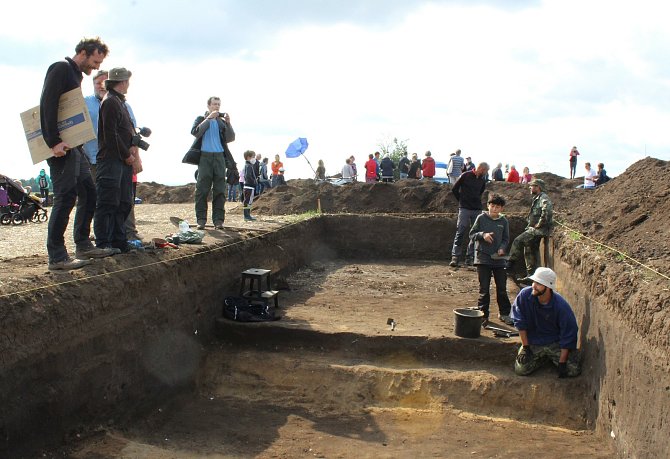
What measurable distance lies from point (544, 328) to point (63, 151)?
210 inches

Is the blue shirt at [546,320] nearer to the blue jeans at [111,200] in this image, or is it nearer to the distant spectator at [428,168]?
the blue jeans at [111,200]

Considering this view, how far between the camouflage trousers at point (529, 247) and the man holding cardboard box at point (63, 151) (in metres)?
7.63

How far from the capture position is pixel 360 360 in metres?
7.61

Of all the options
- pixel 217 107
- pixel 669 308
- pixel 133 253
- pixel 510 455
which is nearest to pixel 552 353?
pixel 510 455

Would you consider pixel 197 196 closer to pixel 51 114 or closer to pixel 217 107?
pixel 217 107

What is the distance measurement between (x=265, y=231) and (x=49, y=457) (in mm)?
6232

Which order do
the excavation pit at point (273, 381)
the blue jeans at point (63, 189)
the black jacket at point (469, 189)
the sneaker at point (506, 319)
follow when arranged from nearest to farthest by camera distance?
the excavation pit at point (273, 381) < the blue jeans at point (63, 189) < the sneaker at point (506, 319) < the black jacket at point (469, 189)

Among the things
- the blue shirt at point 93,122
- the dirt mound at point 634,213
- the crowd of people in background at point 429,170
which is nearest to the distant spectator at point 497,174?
the crowd of people in background at point 429,170

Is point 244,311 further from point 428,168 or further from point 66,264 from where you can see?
point 428,168

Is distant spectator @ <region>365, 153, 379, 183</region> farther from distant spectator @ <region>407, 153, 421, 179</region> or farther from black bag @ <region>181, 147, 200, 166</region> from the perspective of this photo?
black bag @ <region>181, 147, 200, 166</region>

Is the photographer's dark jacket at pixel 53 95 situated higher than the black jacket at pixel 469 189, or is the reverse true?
the photographer's dark jacket at pixel 53 95

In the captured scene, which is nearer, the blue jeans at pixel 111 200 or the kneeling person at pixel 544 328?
the blue jeans at pixel 111 200

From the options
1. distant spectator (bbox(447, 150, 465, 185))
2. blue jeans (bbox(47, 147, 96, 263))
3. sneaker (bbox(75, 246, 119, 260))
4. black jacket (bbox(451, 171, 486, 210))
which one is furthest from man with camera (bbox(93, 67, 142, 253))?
distant spectator (bbox(447, 150, 465, 185))

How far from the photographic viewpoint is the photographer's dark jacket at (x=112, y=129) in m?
6.35
